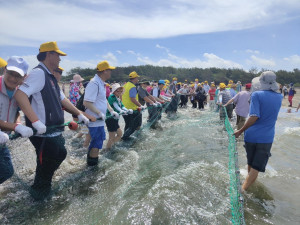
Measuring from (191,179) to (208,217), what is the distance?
1.16 metres

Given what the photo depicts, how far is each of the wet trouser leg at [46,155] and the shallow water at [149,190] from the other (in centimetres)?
37

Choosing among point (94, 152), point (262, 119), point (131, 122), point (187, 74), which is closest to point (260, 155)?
point (262, 119)

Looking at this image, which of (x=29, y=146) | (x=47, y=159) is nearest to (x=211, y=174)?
(x=47, y=159)

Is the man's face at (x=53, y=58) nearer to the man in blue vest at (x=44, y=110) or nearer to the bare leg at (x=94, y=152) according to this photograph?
the man in blue vest at (x=44, y=110)

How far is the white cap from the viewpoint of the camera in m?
2.36

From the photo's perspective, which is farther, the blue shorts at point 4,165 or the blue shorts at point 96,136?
the blue shorts at point 96,136

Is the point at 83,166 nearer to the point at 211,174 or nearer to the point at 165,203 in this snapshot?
the point at 165,203

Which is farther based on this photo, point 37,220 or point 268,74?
point 268,74

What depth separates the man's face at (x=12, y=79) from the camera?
7.89 feet

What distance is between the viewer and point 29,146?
19.9 feet

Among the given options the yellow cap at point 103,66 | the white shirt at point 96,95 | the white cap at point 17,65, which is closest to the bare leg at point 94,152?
the white shirt at point 96,95

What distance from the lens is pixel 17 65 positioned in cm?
244

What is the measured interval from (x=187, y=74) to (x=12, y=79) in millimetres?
77208

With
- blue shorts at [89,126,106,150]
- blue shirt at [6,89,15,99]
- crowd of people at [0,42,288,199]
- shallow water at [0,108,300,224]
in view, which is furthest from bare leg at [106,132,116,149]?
blue shirt at [6,89,15,99]
